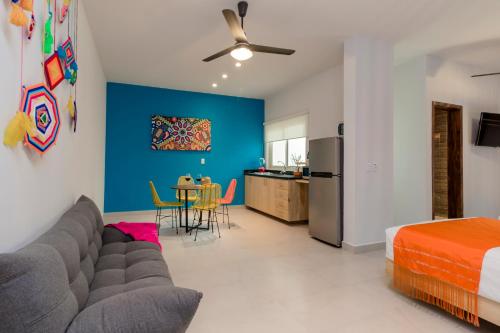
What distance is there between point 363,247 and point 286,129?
3.50 meters

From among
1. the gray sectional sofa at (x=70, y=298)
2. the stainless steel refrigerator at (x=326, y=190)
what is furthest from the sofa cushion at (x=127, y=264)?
the stainless steel refrigerator at (x=326, y=190)

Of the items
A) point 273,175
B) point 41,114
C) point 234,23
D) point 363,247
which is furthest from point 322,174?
point 41,114

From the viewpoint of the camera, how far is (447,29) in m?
3.58

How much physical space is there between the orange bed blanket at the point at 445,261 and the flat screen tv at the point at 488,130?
3.03 metres

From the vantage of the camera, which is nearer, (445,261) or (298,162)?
(445,261)

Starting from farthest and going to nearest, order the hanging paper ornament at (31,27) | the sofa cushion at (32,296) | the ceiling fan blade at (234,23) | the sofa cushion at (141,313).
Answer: the ceiling fan blade at (234,23) < the hanging paper ornament at (31,27) < the sofa cushion at (141,313) < the sofa cushion at (32,296)

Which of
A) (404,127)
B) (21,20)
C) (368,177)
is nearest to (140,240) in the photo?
(21,20)

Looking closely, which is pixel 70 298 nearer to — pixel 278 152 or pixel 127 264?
pixel 127 264

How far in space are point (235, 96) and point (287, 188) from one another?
3.00 metres

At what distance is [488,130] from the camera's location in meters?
4.86

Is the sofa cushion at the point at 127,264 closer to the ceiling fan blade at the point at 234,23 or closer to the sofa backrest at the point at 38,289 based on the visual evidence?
the sofa backrest at the point at 38,289

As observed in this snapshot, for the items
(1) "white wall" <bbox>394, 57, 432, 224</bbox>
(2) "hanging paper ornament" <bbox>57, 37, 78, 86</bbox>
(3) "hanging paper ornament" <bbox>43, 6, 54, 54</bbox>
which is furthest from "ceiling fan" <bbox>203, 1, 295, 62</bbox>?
(1) "white wall" <bbox>394, 57, 432, 224</bbox>

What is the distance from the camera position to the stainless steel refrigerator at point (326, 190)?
12.5ft

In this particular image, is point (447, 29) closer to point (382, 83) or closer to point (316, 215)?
point (382, 83)
